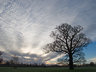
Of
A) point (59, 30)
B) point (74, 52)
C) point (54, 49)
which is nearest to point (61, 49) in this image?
point (54, 49)

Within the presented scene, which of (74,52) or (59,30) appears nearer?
(74,52)

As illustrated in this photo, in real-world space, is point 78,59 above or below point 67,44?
below

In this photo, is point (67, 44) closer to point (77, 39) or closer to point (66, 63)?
point (77, 39)

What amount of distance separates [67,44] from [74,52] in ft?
10.2

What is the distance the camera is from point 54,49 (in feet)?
95.8

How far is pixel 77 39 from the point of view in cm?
2881

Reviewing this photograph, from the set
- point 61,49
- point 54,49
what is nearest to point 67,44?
point 61,49

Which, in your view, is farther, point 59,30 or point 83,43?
point 59,30

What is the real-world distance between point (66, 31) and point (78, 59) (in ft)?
29.1

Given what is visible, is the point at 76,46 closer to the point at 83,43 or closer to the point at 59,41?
the point at 83,43

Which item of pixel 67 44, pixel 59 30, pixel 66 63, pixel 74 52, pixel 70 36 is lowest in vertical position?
pixel 66 63

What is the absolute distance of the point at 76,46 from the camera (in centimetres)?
2839

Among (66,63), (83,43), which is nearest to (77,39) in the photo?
(83,43)

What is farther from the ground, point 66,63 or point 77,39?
point 77,39
